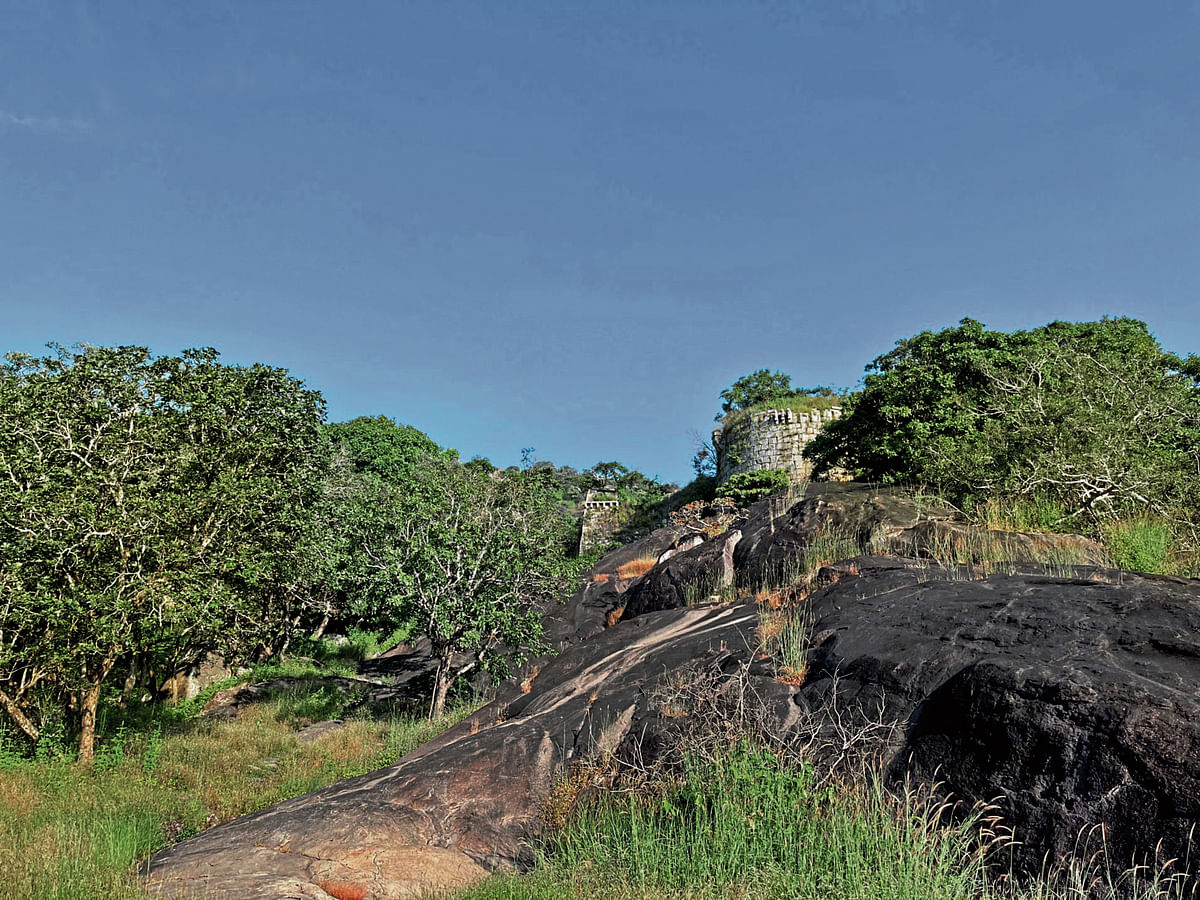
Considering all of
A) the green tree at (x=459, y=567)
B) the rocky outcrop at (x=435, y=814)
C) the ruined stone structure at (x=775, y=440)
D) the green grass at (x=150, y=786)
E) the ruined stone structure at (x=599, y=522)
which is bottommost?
the green grass at (x=150, y=786)

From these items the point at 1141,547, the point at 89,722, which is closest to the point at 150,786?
the point at 89,722

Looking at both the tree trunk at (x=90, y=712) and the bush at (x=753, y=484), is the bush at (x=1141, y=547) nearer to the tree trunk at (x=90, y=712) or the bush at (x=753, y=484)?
the tree trunk at (x=90, y=712)

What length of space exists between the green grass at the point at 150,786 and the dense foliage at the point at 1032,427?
1120 centimetres

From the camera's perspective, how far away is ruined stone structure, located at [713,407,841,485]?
33.3 meters

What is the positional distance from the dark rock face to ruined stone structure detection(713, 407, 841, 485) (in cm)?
2271

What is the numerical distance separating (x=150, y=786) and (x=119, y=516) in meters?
3.73

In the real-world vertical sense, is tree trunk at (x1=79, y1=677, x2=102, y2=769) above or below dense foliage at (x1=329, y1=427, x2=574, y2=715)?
below

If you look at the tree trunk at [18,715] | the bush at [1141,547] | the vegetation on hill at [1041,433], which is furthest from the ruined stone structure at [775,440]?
the tree trunk at [18,715]

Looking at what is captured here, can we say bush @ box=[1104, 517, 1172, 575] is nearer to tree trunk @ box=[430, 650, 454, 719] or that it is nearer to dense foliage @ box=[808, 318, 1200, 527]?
dense foliage @ box=[808, 318, 1200, 527]

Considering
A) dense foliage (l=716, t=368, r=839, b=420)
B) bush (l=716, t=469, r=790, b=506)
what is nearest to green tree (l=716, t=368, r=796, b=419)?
dense foliage (l=716, t=368, r=839, b=420)

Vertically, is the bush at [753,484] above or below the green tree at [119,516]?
above

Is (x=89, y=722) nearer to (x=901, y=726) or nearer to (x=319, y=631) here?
(x=901, y=726)

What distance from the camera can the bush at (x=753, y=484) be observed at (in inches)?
1267

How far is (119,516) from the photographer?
10453 millimetres
